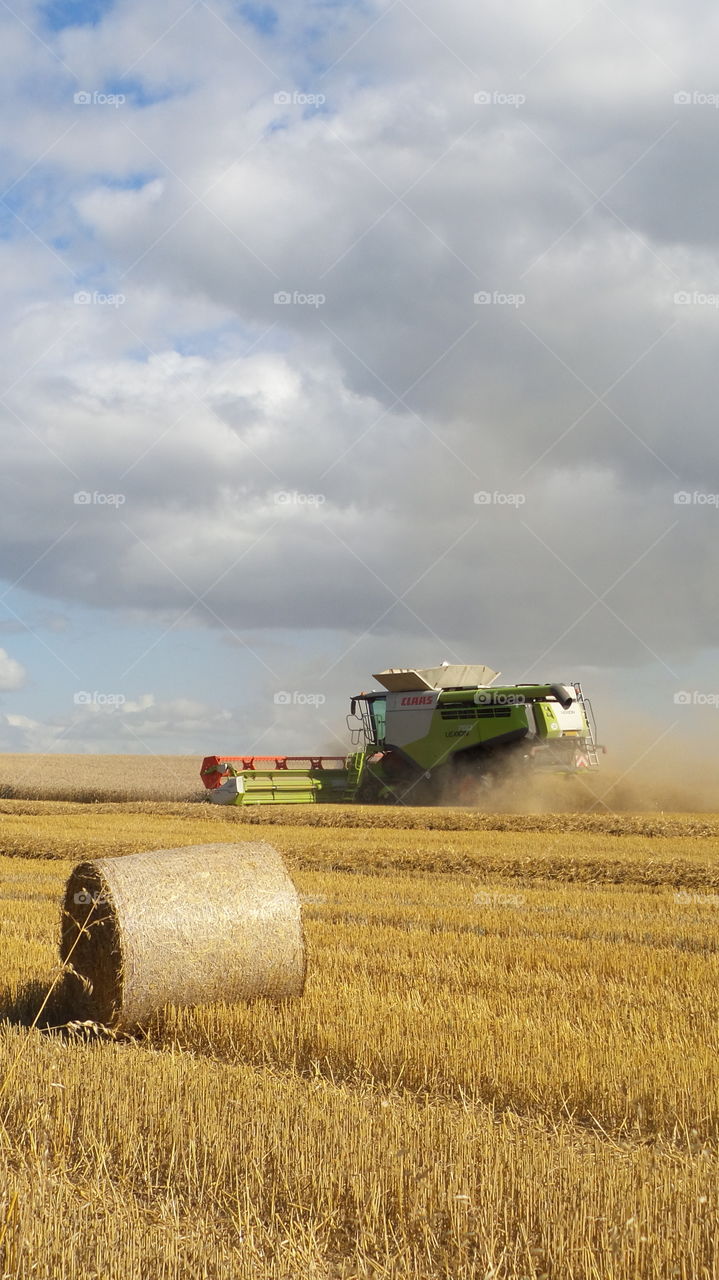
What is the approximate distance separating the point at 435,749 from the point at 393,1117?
2164cm

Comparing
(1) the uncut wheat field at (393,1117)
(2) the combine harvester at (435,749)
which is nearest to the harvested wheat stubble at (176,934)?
(1) the uncut wheat field at (393,1117)

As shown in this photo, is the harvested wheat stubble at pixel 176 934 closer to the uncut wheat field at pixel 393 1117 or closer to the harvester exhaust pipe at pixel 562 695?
the uncut wheat field at pixel 393 1117

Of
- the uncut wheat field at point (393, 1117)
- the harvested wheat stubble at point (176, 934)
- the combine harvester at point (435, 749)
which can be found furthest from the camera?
the combine harvester at point (435, 749)

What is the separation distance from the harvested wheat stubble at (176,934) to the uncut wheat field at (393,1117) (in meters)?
0.21

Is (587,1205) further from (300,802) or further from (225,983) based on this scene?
(300,802)

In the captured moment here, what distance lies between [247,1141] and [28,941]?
507cm

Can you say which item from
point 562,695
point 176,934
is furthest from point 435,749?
point 176,934

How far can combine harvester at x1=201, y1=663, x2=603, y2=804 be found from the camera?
24.4 meters

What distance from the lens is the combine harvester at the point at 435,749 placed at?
80.1 ft

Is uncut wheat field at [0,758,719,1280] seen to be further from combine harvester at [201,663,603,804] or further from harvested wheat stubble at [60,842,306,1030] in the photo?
combine harvester at [201,663,603,804]

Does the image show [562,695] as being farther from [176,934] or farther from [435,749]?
[176,934]

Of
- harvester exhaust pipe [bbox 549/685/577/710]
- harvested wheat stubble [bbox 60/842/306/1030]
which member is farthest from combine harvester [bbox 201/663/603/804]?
harvested wheat stubble [bbox 60/842/306/1030]

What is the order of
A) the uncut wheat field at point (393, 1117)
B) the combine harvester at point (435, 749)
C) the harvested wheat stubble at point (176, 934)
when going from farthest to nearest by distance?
the combine harvester at point (435, 749) → the harvested wheat stubble at point (176, 934) → the uncut wheat field at point (393, 1117)

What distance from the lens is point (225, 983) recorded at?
6.70 meters
